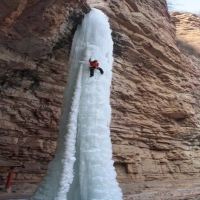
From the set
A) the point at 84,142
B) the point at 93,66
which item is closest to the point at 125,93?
the point at 93,66

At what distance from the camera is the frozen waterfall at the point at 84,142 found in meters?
5.00

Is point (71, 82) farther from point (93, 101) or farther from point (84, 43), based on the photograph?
point (84, 43)

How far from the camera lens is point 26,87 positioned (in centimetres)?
844

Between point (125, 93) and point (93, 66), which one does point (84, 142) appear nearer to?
point (93, 66)

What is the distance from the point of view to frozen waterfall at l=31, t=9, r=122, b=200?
5.00 meters

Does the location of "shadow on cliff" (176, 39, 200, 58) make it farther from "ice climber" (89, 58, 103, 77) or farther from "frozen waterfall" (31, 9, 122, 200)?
"ice climber" (89, 58, 103, 77)

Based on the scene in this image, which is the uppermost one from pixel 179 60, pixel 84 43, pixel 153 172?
pixel 179 60

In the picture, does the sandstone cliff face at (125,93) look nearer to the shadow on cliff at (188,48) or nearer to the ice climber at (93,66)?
the ice climber at (93,66)

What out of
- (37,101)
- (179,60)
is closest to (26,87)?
(37,101)

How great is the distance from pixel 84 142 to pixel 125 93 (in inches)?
182

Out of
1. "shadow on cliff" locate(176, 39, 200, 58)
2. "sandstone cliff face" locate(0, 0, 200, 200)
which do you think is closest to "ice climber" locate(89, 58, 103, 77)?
"sandstone cliff face" locate(0, 0, 200, 200)

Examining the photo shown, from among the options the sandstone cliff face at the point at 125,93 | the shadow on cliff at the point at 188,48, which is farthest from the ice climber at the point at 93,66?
the shadow on cliff at the point at 188,48

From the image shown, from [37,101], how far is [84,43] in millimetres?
2724

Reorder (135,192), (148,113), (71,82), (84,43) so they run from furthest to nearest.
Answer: (148,113)
(135,192)
(84,43)
(71,82)
